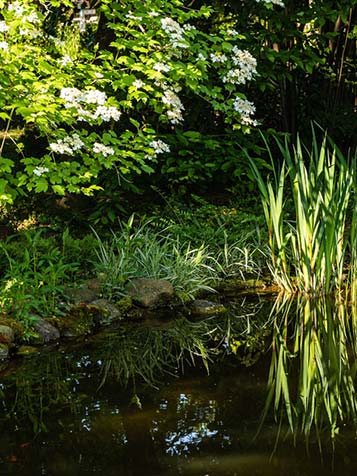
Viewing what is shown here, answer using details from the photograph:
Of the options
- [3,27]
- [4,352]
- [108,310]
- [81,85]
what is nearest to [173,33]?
[81,85]

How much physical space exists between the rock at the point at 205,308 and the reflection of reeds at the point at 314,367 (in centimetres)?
46

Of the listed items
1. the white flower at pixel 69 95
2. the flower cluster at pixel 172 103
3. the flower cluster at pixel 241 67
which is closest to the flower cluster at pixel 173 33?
the flower cluster at pixel 172 103

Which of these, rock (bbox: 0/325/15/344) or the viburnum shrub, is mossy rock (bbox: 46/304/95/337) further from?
the viburnum shrub

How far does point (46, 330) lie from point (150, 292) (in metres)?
1.05

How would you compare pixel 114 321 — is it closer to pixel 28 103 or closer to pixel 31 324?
pixel 31 324

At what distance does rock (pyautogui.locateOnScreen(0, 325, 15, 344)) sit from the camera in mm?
4129

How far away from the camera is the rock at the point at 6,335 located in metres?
4.13

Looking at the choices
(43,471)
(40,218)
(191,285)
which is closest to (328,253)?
(191,285)

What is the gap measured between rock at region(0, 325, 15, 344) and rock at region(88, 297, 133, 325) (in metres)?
0.78

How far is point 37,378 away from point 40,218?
143 inches

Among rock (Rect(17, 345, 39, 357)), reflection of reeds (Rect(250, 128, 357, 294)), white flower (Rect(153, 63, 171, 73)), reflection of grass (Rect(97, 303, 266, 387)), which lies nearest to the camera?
reflection of grass (Rect(97, 303, 266, 387))

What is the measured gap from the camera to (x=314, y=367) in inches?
144

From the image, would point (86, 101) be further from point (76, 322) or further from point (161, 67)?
point (76, 322)

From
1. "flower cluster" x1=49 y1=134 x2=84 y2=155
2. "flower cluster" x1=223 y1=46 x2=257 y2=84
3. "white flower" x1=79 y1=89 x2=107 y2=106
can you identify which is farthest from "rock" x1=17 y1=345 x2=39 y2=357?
"flower cluster" x1=223 y1=46 x2=257 y2=84
